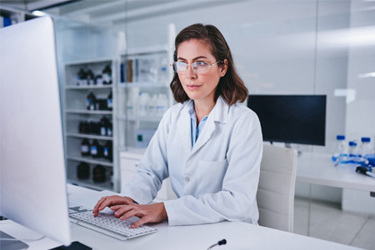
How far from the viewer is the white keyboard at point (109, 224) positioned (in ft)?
3.11

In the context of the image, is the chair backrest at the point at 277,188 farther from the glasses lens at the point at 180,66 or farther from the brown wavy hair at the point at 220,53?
the glasses lens at the point at 180,66

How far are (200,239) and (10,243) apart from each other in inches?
21.3

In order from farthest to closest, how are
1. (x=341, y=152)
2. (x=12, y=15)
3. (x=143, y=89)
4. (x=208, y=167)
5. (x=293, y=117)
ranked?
(x=143, y=89), (x=12, y=15), (x=341, y=152), (x=293, y=117), (x=208, y=167)

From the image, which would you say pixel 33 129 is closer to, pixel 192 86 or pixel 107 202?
pixel 107 202

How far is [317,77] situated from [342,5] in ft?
2.38

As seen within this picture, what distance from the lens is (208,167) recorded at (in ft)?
4.43

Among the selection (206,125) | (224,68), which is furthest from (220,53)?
(206,125)

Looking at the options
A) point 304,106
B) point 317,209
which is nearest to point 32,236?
point 304,106

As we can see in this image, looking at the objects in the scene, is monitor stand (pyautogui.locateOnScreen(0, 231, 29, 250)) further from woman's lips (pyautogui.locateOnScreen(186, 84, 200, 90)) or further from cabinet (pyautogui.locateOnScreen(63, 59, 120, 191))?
cabinet (pyautogui.locateOnScreen(63, 59, 120, 191))

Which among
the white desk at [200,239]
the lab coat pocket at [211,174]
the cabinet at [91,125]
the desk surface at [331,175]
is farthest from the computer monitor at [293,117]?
the cabinet at [91,125]

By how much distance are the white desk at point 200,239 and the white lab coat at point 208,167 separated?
0.06 m

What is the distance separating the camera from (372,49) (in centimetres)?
292

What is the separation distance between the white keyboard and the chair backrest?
2.15ft

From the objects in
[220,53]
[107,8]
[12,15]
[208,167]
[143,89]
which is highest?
[107,8]
